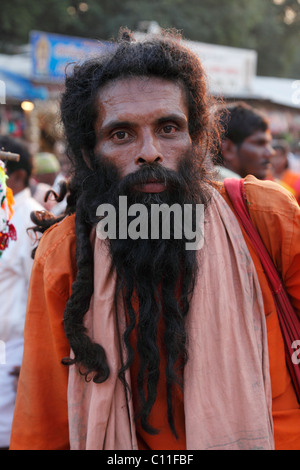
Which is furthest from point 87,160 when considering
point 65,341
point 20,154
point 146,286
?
point 20,154

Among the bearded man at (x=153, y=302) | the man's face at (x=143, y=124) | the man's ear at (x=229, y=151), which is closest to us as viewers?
the bearded man at (x=153, y=302)

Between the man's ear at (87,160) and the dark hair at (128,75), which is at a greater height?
the dark hair at (128,75)

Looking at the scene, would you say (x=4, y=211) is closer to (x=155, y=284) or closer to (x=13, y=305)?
(x=155, y=284)

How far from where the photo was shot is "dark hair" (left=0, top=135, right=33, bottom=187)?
3645 millimetres

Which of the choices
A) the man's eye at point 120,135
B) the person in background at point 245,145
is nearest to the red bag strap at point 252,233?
the man's eye at point 120,135

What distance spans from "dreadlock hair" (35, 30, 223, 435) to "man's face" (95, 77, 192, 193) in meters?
0.05

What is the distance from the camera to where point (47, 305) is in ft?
6.22

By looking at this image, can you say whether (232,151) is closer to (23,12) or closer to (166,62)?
(166,62)

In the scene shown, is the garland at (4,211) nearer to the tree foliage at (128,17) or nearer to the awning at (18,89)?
the awning at (18,89)

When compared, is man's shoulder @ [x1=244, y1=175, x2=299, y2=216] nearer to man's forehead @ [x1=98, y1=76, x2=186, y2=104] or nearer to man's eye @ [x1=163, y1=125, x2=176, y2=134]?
man's eye @ [x1=163, y1=125, x2=176, y2=134]

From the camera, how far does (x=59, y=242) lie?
1938 millimetres

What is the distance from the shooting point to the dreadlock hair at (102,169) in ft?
5.76

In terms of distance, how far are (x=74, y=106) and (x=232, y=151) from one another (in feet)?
6.61

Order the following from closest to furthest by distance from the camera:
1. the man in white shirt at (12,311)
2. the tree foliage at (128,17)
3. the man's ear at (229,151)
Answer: the man in white shirt at (12,311)
the man's ear at (229,151)
the tree foliage at (128,17)
